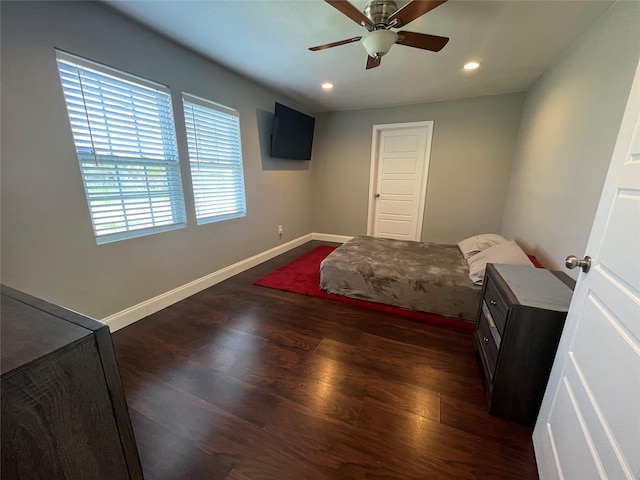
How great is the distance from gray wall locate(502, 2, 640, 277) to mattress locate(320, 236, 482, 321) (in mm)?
713

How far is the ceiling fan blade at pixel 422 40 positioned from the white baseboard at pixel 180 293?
286 cm

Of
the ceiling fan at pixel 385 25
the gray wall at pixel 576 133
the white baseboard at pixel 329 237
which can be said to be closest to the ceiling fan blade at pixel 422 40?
the ceiling fan at pixel 385 25

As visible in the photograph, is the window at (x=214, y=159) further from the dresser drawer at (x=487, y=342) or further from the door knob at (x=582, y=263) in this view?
the door knob at (x=582, y=263)

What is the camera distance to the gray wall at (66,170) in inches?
58.7

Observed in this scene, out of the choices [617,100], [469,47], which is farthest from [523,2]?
[617,100]

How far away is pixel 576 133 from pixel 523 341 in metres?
1.78

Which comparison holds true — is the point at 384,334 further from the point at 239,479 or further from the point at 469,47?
the point at 469,47

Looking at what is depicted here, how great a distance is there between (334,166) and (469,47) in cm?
268

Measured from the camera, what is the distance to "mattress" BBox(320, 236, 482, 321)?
2.24 metres

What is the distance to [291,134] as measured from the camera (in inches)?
149

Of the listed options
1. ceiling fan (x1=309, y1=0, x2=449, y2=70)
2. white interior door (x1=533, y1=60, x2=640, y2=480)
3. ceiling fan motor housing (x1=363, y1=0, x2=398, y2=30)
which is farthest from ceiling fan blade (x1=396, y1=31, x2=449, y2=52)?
white interior door (x1=533, y1=60, x2=640, y2=480)

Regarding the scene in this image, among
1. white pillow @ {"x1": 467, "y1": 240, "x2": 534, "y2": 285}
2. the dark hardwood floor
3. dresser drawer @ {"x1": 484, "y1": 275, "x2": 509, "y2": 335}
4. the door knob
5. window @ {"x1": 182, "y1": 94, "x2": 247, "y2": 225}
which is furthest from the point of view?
window @ {"x1": 182, "y1": 94, "x2": 247, "y2": 225}

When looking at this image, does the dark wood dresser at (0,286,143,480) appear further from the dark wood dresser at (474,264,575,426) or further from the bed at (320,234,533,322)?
the bed at (320,234,533,322)

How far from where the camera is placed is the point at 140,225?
2209 millimetres
